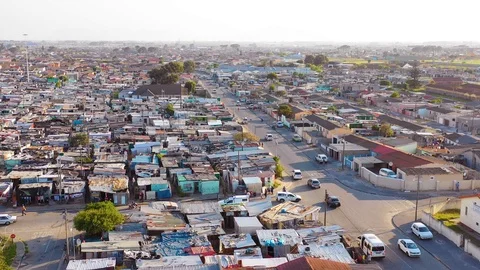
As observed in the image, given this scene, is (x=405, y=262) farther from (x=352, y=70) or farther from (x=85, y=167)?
(x=352, y=70)

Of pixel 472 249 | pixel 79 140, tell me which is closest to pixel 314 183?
pixel 472 249

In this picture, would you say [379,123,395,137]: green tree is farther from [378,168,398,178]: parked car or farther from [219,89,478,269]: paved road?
[378,168,398,178]: parked car

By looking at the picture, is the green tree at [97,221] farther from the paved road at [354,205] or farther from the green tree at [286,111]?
the green tree at [286,111]

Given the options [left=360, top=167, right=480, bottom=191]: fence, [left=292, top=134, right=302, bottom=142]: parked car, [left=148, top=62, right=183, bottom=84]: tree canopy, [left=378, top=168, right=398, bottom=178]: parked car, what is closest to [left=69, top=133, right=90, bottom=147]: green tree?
[left=292, top=134, right=302, bottom=142]: parked car

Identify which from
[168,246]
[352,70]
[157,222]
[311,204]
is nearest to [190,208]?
[157,222]

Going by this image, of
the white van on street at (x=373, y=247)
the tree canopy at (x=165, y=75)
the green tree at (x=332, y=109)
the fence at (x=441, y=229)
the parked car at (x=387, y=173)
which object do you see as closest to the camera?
the white van on street at (x=373, y=247)

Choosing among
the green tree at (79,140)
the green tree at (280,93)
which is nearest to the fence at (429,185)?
the green tree at (79,140)

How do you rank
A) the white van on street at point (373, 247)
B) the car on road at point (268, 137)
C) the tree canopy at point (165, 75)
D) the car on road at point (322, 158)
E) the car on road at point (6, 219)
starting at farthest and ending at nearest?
the tree canopy at point (165, 75), the car on road at point (268, 137), the car on road at point (322, 158), the car on road at point (6, 219), the white van on street at point (373, 247)
